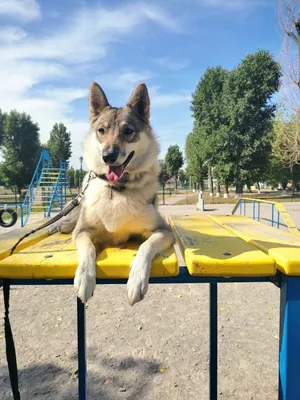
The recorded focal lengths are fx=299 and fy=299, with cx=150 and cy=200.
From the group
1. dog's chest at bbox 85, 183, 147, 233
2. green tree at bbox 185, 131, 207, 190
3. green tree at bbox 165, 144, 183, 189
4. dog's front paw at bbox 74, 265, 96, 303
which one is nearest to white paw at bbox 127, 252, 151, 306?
dog's front paw at bbox 74, 265, 96, 303

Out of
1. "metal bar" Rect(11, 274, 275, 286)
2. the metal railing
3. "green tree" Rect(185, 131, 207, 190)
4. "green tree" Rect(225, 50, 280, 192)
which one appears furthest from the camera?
"green tree" Rect(185, 131, 207, 190)

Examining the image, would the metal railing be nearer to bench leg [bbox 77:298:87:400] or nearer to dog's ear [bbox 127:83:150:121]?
dog's ear [bbox 127:83:150:121]

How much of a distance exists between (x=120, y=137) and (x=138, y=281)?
4.13ft

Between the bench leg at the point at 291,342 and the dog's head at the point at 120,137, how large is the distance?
4.36 feet

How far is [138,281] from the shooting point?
1488mm

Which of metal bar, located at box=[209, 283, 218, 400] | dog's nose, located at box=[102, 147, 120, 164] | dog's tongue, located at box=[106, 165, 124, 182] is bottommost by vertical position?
metal bar, located at box=[209, 283, 218, 400]

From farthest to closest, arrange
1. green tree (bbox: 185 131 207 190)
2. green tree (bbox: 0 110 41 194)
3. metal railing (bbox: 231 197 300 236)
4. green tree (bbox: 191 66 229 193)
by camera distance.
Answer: green tree (bbox: 0 110 41 194), green tree (bbox: 185 131 207 190), green tree (bbox: 191 66 229 193), metal railing (bbox: 231 197 300 236)

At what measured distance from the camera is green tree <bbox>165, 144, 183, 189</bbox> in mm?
57688

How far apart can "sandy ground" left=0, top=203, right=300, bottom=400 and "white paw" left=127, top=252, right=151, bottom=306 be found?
1.69 m

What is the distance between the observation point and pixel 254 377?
9.42 ft

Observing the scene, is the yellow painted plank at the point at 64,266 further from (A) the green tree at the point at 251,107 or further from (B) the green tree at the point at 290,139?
(A) the green tree at the point at 251,107

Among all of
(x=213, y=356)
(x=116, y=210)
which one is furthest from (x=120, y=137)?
(x=213, y=356)

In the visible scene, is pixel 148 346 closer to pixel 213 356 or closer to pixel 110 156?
pixel 213 356

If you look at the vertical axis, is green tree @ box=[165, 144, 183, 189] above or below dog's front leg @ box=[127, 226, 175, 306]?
above
